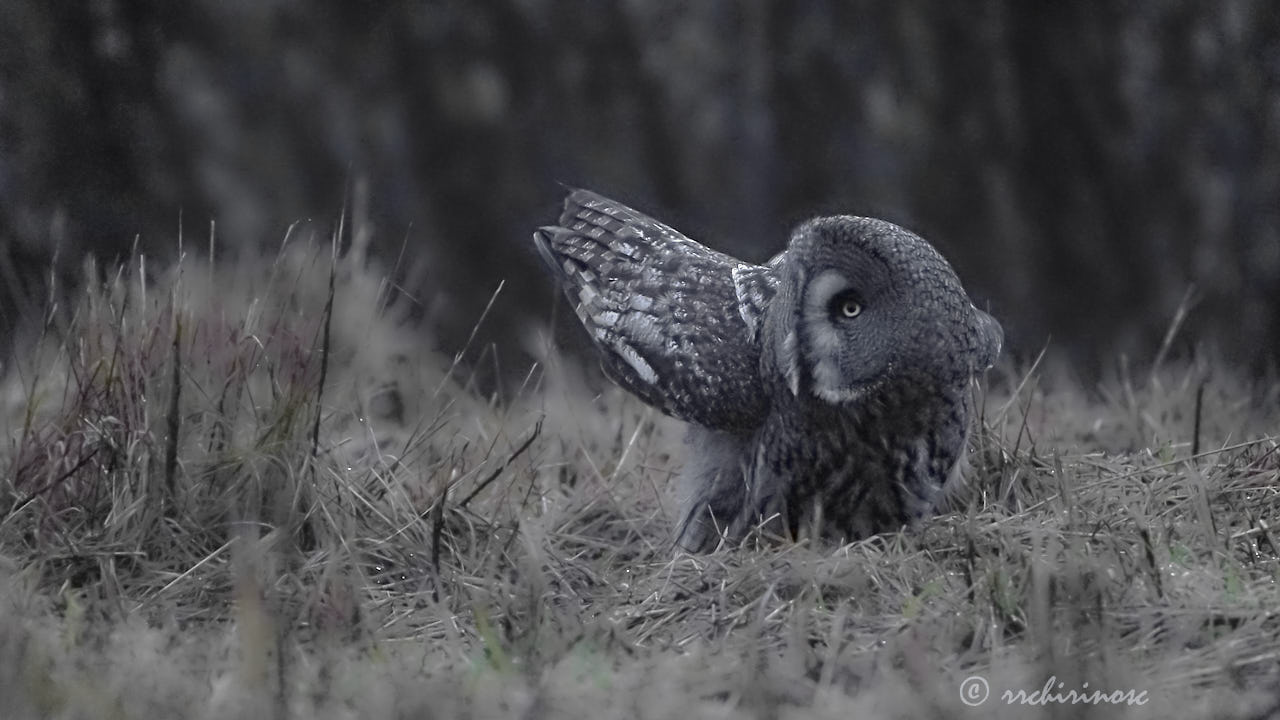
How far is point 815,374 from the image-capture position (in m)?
3.25

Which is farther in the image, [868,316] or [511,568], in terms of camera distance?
[868,316]

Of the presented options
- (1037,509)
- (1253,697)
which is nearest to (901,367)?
(1037,509)

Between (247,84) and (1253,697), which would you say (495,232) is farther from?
(1253,697)

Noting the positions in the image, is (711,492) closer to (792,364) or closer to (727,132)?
(792,364)

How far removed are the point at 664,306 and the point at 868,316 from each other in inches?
33.1

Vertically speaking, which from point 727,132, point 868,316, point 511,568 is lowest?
point 511,568

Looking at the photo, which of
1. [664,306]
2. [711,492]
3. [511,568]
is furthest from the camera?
[664,306]

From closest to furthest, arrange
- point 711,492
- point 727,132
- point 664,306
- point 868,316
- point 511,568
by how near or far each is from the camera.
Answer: point 511,568 < point 868,316 < point 711,492 < point 664,306 < point 727,132

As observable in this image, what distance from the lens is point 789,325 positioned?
10.8ft

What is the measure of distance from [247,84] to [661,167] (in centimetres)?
236

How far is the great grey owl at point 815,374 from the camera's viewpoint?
3168 mm

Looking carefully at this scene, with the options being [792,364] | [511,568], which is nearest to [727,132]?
[792,364]

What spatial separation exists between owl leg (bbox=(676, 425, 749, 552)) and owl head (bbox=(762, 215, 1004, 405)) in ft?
1.41

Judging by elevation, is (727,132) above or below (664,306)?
above
